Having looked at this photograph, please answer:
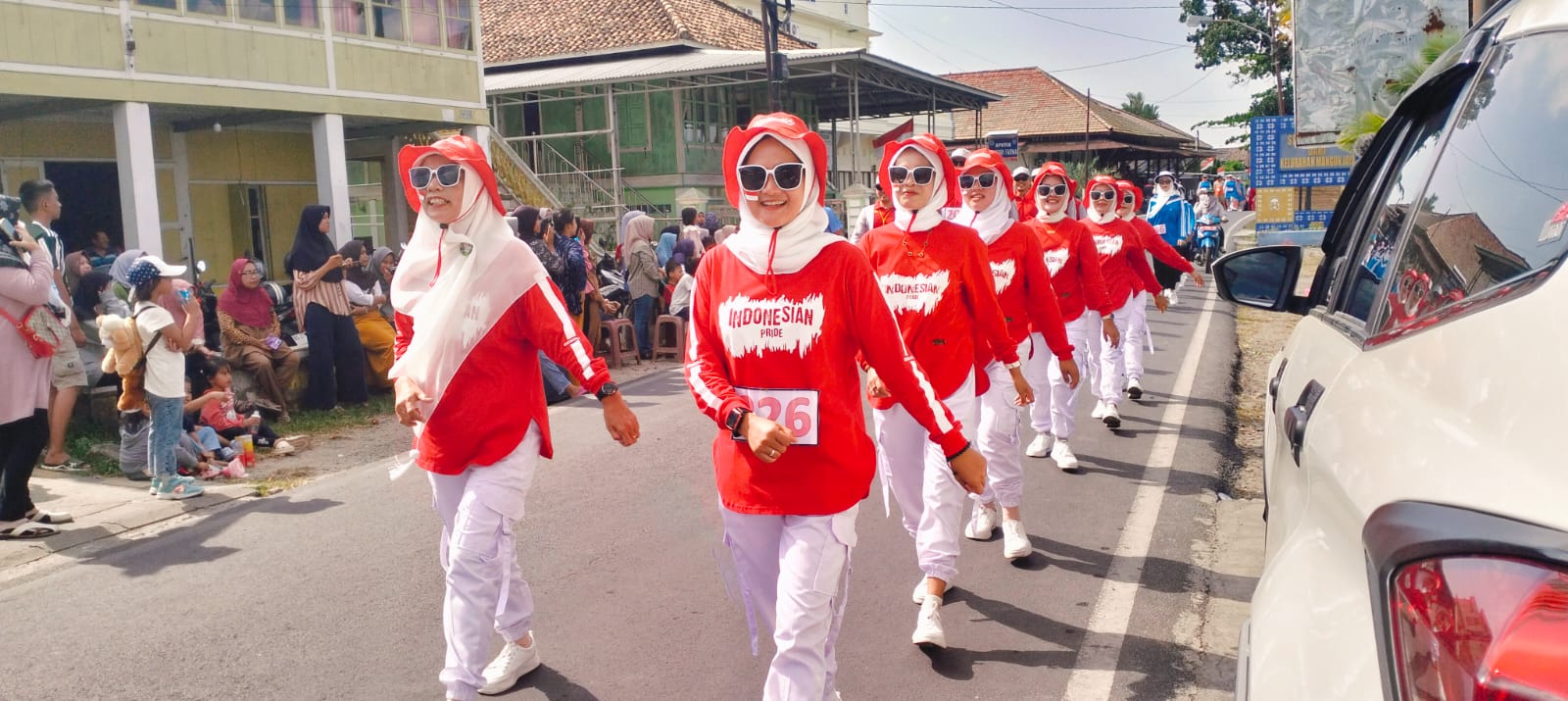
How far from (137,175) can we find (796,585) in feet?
54.2

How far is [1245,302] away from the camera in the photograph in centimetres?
368

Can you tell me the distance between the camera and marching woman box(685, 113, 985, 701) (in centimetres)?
349

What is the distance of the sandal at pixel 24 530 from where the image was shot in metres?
6.67

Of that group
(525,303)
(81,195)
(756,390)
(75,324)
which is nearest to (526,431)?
(525,303)

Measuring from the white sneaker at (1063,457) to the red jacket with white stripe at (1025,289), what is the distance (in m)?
1.59

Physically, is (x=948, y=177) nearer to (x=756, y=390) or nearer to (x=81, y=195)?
(x=756, y=390)

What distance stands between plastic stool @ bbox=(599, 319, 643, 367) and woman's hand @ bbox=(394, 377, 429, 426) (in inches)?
364

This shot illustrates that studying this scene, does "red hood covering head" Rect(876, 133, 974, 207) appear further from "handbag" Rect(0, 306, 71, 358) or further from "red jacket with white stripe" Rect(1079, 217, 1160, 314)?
"handbag" Rect(0, 306, 71, 358)

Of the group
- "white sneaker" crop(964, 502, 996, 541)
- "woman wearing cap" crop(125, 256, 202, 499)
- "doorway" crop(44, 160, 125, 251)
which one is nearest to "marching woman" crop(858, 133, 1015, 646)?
"white sneaker" crop(964, 502, 996, 541)

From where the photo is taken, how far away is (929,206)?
507 cm

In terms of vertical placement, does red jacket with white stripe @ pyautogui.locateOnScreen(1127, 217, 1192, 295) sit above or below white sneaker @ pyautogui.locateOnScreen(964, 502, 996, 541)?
above

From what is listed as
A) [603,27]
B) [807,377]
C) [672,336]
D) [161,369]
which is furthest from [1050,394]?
[603,27]

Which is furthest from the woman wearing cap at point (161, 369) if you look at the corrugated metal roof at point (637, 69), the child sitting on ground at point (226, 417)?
the corrugated metal roof at point (637, 69)

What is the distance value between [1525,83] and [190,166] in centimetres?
2231
